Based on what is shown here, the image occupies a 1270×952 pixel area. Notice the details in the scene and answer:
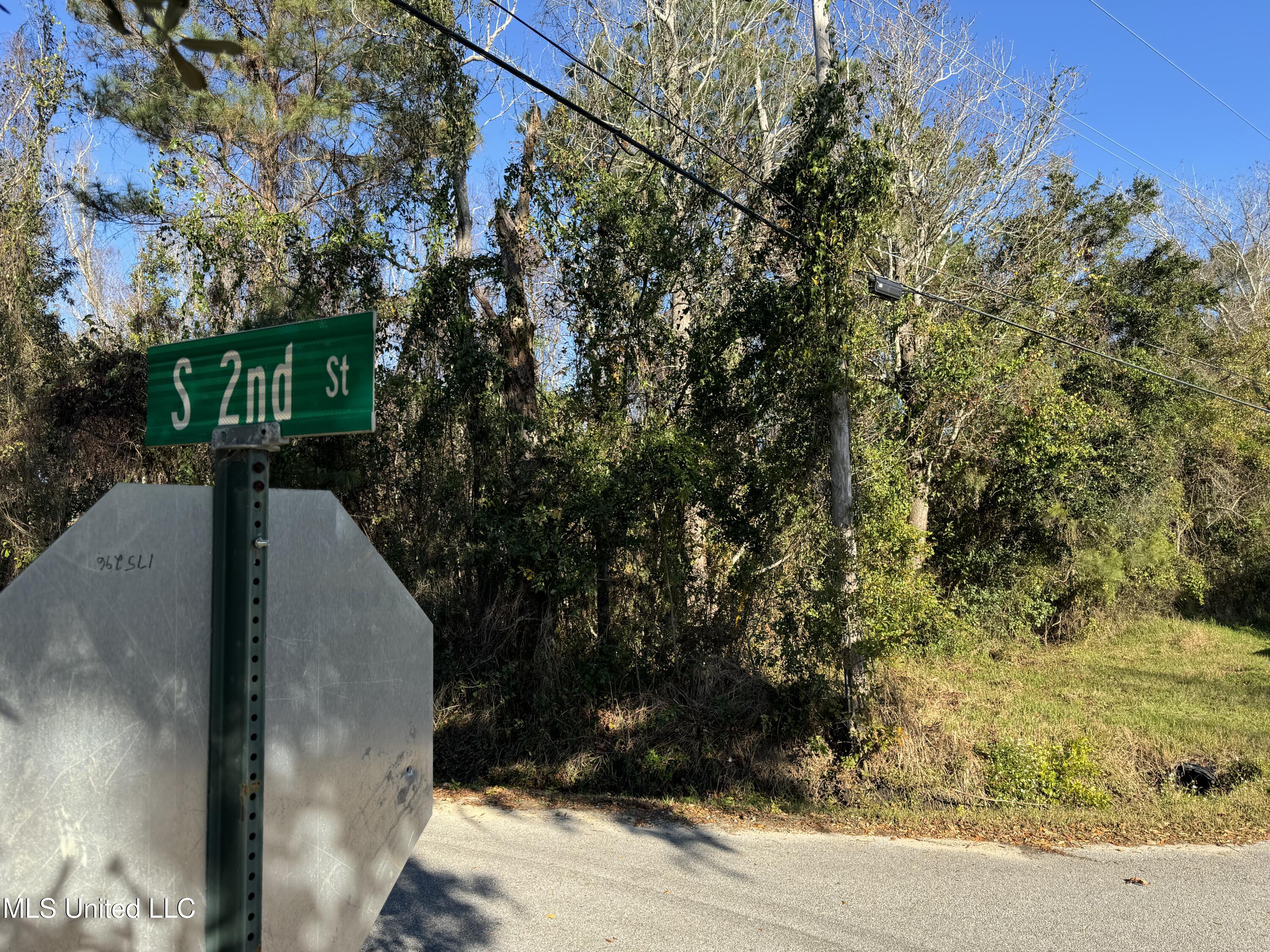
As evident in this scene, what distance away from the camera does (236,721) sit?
4.32 feet

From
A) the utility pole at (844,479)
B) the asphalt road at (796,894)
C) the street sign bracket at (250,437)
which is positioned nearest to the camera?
the street sign bracket at (250,437)

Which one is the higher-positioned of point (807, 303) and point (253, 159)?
point (253, 159)

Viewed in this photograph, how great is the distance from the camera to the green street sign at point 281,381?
1.56m

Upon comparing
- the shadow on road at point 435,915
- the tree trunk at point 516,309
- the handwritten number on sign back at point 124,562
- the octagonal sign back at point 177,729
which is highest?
the tree trunk at point 516,309

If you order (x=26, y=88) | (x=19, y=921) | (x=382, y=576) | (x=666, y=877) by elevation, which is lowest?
A: (x=666, y=877)

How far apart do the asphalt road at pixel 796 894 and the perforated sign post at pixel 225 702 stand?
407 centimetres

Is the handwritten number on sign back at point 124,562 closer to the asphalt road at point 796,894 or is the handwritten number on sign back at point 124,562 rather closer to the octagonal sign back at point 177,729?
the octagonal sign back at point 177,729

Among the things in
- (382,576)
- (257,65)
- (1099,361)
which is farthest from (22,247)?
(1099,361)

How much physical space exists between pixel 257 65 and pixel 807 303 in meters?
11.9

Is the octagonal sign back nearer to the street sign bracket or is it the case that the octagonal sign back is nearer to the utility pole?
the street sign bracket

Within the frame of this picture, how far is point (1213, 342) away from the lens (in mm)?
26141

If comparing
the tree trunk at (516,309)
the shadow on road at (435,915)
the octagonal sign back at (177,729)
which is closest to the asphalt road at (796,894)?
the shadow on road at (435,915)

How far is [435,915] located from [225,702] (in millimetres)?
5240

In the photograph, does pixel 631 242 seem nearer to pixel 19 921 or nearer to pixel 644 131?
pixel 644 131
